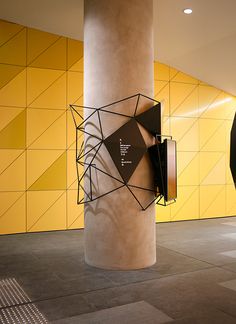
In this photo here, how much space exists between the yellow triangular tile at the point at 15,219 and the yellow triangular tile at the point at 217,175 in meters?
4.70

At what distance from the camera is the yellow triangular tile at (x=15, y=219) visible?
762 centimetres

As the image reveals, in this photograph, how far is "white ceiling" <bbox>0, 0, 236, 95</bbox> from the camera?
21.7 feet

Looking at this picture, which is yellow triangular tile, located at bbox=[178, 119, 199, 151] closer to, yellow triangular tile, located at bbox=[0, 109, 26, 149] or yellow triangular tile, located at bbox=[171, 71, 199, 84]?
yellow triangular tile, located at bbox=[171, 71, 199, 84]

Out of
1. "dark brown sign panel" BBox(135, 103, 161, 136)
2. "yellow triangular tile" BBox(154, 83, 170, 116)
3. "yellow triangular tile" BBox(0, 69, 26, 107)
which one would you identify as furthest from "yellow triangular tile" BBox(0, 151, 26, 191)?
"yellow triangular tile" BBox(154, 83, 170, 116)

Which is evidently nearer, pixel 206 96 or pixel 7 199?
pixel 7 199

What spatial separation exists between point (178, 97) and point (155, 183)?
4.78 metres

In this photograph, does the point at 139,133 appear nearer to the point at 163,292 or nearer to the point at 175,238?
the point at 163,292

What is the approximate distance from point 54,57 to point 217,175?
5200mm

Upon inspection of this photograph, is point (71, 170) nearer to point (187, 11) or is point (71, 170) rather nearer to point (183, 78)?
point (183, 78)

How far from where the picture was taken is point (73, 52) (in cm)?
834

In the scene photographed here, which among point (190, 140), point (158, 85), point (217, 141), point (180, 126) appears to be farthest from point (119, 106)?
point (217, 141)

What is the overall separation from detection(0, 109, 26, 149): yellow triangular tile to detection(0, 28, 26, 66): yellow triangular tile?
1048mm

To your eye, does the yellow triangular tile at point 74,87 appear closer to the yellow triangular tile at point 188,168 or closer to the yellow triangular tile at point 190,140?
the yellow triangular tile at point 190,140

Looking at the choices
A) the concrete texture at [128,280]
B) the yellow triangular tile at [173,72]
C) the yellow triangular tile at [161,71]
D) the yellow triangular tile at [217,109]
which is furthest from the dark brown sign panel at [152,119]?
the yellow triangular tile at [217,109]
